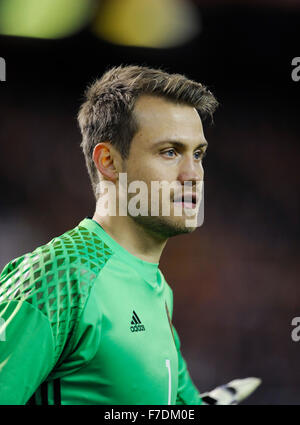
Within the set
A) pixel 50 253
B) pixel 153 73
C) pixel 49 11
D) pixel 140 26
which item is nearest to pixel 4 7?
pixel 49 11

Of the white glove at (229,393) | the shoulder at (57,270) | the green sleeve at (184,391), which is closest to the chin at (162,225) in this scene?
the shoulder at (57,270)

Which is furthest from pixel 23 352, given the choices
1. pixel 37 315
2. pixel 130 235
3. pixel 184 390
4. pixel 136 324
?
pixel 184 390

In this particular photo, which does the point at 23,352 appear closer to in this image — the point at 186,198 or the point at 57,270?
the point at 57,270

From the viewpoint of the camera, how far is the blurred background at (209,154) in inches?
166

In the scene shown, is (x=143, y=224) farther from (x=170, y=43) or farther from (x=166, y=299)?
(x=170, y=43)

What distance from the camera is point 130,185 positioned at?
126cm

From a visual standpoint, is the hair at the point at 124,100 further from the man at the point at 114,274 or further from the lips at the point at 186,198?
the lips at the point at 186,198

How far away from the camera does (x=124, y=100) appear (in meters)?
1.29

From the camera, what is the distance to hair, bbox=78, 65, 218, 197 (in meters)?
1.28

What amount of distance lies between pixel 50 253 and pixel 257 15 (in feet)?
12.5

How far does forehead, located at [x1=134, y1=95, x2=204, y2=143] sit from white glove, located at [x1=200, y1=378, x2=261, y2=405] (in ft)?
3.07

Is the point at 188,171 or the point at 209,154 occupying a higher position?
the point at 209,154

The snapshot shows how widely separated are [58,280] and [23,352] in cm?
16

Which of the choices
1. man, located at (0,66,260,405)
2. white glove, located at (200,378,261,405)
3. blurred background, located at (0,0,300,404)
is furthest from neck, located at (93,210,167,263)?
blurred background, located at (0,0,300,404)
